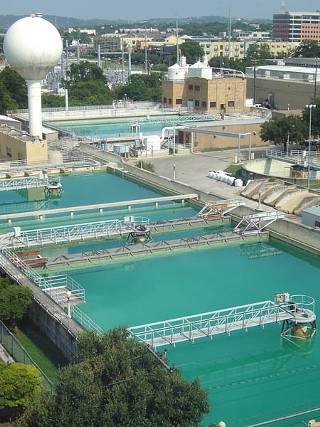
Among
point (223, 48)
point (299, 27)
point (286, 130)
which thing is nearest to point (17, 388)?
point (286, 130)

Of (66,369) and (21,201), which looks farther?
(21,201)

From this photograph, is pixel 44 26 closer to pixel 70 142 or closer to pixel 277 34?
pixel 70 142

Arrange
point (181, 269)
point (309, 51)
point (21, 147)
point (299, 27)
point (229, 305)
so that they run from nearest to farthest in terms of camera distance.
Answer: point (229, 305) < point (181, 269) < point (21, 147) < point (309, 51) < point (299, 27)

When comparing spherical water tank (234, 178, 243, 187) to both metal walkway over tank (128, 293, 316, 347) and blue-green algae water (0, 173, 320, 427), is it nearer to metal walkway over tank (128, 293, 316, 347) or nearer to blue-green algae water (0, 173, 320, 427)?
blue-green algae water (0, 173, 320, 427)

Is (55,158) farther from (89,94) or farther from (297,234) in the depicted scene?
(89,94)

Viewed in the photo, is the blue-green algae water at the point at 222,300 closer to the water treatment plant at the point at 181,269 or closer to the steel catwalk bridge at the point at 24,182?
the water treatment plant at the point at 181,269

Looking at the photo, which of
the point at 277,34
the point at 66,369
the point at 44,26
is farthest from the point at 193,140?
the point at 277,34
